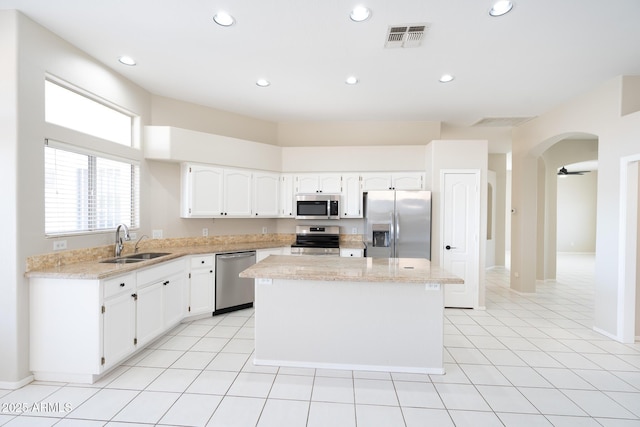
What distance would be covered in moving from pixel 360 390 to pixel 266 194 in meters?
3.28

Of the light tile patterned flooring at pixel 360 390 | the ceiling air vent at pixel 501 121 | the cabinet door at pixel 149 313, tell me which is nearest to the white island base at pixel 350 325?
the light tile patterned flooring at pixel 360 390

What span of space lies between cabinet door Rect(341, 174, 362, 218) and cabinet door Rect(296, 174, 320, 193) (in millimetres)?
473

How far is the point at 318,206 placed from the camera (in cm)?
491

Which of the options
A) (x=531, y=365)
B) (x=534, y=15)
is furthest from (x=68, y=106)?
(x=531, y=365)

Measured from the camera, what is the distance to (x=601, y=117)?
3646 mm

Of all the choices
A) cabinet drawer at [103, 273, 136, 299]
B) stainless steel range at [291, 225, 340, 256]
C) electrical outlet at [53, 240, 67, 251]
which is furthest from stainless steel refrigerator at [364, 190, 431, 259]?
electrical outlet at [53, 240, 67, 251]

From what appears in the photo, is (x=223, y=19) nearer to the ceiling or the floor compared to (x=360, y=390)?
nearer to the ceiling

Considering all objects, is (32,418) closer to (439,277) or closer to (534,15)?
(439,277)

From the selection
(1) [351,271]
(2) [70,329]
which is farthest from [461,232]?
(2) [70,329]

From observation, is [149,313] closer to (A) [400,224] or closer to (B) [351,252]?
(B) [351,252]

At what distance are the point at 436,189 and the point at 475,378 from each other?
8.81 ft

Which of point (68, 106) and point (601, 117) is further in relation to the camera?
point (601, 117)

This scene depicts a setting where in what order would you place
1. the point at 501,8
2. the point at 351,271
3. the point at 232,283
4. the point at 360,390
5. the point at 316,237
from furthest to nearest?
the point at 316,237
the point at 232,283
the point at 351,271
the point at 360,390
the point at 501,8

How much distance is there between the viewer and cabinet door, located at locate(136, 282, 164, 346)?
114 inches
